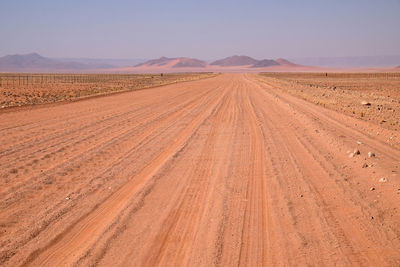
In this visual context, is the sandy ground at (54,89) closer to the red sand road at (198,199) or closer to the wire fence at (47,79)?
the wire fence at (47,79)

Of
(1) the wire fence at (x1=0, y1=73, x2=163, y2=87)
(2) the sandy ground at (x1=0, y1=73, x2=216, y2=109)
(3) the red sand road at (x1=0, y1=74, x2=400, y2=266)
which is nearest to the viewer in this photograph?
(3) the red sand road at (x1=0, y1=74, x2=400, y2=266)

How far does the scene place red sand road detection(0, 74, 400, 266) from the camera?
4.94 meters

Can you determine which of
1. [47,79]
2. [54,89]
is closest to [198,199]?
[54,89]

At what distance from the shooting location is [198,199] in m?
6.88

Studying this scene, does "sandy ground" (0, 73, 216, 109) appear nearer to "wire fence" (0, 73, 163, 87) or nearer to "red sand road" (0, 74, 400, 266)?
"wire fence" (0, 73, 163, 87)

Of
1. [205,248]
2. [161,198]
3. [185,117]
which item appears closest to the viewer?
[205,248]

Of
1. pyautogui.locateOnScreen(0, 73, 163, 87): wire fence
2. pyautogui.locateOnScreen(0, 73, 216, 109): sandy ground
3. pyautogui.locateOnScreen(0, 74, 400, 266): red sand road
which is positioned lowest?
pyautogui.locateOnScreen(0, 73, 163, 87): wire fence

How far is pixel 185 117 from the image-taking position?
18031 millimetres

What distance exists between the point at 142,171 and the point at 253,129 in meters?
6.30

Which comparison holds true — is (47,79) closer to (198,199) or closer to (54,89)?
(54,89)

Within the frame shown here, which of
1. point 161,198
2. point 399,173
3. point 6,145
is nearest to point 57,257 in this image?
point 161,198

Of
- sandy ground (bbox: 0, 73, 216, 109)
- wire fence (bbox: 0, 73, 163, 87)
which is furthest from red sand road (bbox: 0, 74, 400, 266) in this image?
wire fence (bbox: 0, 73, 163, 87)

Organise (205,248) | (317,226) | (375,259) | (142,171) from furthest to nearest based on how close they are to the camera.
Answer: (142,171), (317,226), (205,248), (375,259)

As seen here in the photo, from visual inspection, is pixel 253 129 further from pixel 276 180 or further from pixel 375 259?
pixel 375 259
